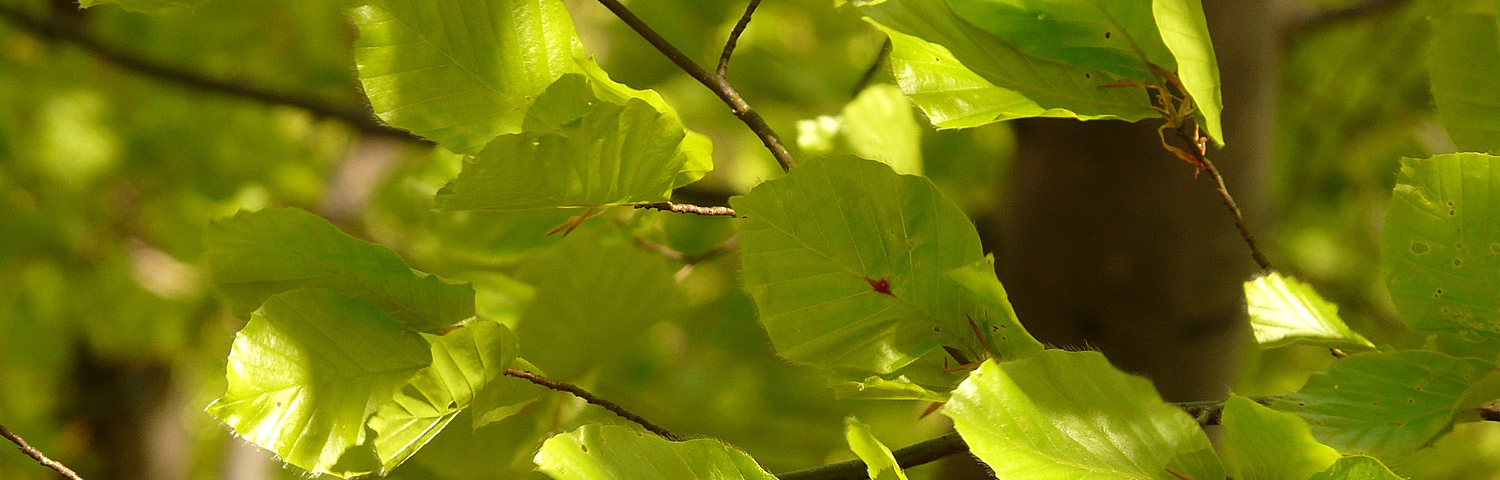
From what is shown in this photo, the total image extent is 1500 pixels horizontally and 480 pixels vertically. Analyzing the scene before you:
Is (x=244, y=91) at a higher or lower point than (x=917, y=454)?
lower

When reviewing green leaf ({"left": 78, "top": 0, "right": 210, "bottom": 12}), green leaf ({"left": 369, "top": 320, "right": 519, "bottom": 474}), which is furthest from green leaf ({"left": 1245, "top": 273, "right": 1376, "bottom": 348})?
green leaf ({"left": 78, "top": 0, "right": 210, "bottom": 12})

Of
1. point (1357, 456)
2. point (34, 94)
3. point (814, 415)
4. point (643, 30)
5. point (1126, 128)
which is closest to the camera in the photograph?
point (1357, 456)

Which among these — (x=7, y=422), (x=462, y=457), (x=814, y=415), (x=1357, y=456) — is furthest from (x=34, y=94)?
(x=1357, y=456)

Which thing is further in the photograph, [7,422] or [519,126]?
[7,422]

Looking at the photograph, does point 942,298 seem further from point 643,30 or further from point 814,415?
point 814,415

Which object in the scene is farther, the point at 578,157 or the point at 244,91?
the point at 244,91

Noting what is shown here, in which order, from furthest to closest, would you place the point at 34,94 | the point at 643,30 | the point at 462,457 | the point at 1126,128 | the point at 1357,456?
the point at 34,94
the point at 1126,128
the point at 462,457
the point at 643,30
the point at 1357,456

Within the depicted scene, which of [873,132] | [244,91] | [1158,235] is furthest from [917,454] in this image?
[244,91]

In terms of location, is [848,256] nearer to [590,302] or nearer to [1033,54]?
[1033,54]
